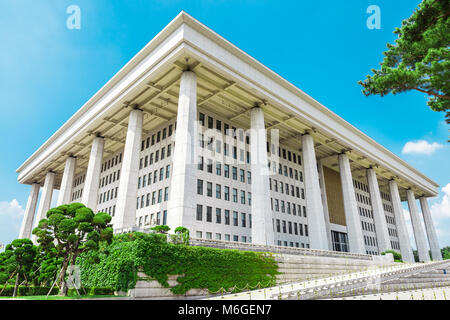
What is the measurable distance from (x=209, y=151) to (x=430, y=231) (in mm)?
66871

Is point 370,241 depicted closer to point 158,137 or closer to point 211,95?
point 211,95

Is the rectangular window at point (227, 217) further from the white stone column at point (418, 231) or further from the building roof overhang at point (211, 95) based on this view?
the white stone column at point (418, 231)

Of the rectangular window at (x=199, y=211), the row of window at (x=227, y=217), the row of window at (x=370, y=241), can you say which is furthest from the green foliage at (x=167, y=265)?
the row of window at (x=370, y=241)

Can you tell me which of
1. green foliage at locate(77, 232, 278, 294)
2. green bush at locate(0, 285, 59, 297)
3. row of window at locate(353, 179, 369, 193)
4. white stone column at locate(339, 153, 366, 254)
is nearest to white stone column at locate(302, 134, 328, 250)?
white stone column at locate(339, 153, 366, 254)

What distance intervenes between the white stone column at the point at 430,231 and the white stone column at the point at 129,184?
239 feet

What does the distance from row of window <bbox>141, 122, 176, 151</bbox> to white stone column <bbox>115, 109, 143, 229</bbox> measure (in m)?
5.75

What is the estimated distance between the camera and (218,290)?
2111 cm

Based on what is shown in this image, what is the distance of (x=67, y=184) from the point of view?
4747 cm

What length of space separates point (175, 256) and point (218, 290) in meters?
4.04

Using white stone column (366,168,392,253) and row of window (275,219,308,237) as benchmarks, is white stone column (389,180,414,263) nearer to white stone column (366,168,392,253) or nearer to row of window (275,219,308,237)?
white stone column (366,168,392,253)

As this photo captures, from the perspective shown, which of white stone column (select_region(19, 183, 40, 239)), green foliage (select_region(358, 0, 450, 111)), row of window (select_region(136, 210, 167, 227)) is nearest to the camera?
green foliage (select_region(358, 0, 450, 111))

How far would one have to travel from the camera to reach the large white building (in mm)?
31516

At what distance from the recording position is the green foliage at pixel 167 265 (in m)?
18.6
